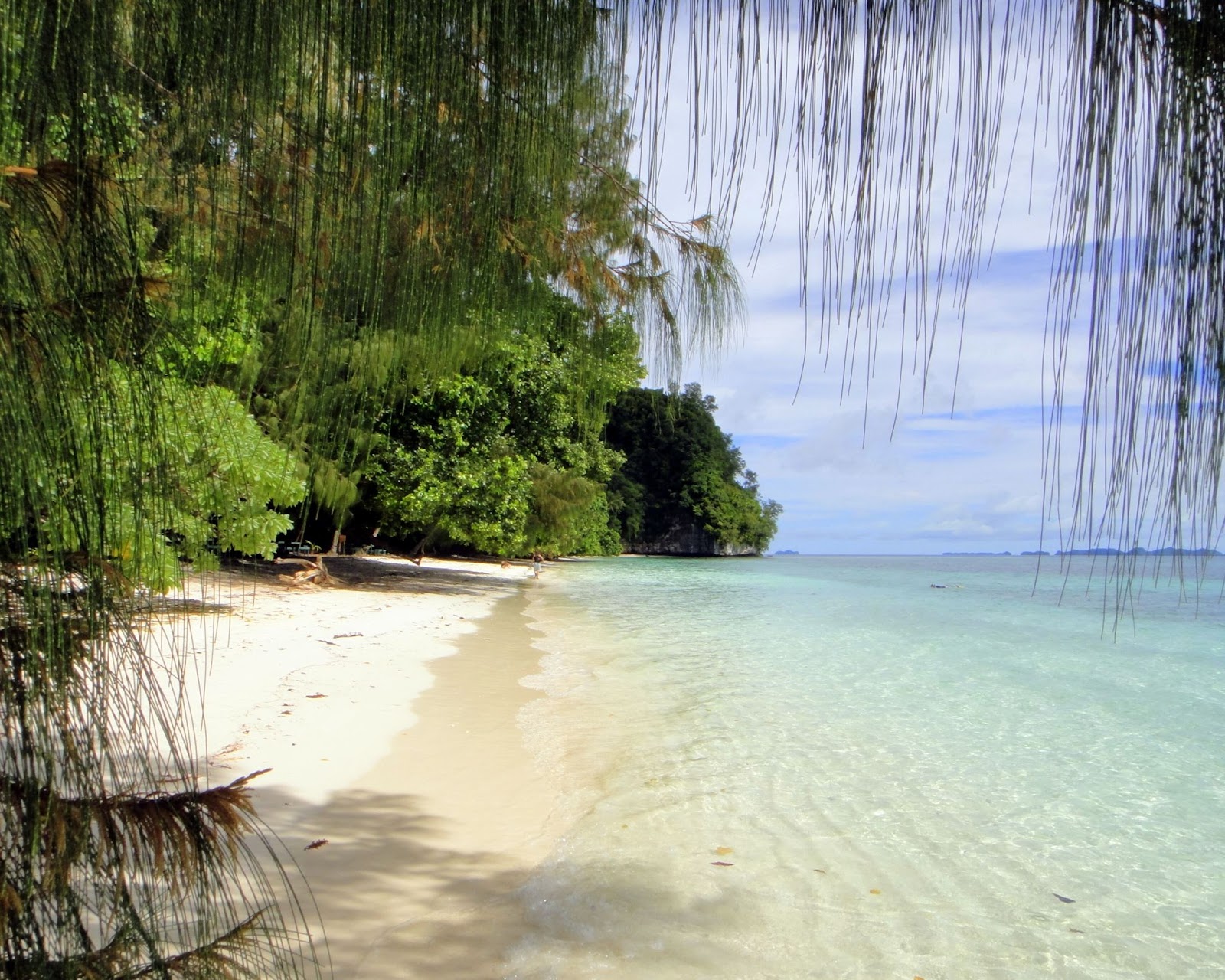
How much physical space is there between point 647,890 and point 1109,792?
3.91 m

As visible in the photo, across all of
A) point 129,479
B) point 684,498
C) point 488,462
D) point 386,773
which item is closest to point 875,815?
point 386,773

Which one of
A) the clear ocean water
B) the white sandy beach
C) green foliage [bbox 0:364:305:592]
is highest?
green foliage [bbox 0:364:305:592]

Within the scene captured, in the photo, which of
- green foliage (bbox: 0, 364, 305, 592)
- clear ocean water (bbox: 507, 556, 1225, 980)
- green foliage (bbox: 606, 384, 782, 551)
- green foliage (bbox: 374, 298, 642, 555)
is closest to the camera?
green foliage (bbox: 0, 364, 305, 592)

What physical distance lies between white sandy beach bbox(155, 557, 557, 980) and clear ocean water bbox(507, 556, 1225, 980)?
0.80 ft

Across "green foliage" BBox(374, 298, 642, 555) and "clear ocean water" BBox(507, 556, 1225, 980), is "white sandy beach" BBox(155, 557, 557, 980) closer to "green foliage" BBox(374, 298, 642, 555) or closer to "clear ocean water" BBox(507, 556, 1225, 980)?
"clear ocean water" BBox(507, 556, 1225, 980)

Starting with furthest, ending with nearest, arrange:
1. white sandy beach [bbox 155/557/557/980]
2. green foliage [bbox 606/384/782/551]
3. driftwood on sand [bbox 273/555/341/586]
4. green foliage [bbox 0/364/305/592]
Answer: green foliage [bbox 606/384/782/551]
driftwood on sand [bbox 273/555/341/586]
white sandy beach [bbox 155/557/557/980]
green foliage [bbox 0/364/305/592]

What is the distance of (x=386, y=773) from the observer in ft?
15.7

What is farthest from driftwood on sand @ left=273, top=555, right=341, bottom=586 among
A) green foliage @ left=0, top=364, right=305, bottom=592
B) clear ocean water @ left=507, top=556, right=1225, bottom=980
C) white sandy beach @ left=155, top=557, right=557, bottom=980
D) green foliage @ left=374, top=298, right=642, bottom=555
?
green foliage @ left=0, top=364, right=305, bottom=592

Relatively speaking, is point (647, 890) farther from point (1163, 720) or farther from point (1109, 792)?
point (1163, 720)

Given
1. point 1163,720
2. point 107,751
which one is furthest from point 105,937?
point 1163,720

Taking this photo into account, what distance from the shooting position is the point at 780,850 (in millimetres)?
4230

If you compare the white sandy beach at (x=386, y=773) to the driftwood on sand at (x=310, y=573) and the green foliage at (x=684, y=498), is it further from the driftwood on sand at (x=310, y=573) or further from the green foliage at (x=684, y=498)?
the green foliage at (x=684, y=498)

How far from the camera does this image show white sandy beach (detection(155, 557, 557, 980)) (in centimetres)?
305

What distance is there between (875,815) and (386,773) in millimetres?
2757
